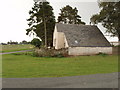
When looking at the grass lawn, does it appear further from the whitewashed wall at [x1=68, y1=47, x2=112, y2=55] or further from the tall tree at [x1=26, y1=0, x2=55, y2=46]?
the tall tree at [x1=26, y1=0, x2=55, y2=46]

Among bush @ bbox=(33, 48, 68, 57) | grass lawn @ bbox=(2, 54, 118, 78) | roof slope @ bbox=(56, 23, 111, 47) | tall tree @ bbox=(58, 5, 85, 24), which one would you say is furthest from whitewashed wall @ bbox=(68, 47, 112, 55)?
tall tree @ bbox=(58, 5, 85, 24)

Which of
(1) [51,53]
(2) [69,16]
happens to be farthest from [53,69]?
(2) [69,16]

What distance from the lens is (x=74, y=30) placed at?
3169 cm

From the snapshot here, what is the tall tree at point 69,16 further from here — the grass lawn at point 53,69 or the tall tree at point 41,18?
the grass lawn at point 53,69

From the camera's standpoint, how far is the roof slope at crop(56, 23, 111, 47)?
1116 inches

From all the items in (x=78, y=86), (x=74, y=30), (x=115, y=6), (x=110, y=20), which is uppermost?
(x=115, y=6)

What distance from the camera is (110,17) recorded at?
107ft

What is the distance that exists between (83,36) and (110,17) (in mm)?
8201

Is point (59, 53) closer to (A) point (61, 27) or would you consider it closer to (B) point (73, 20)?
(A) point (61, 27)

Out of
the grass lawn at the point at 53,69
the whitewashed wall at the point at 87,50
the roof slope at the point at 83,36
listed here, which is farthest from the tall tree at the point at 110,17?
the grass lawn at the point at 53,69

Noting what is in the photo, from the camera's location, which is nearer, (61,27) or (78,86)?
(78,86)

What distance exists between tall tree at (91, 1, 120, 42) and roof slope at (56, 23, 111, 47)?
2456 mm

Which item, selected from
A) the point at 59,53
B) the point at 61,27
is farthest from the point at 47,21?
the point at 59,53

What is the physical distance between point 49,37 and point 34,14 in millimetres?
8934
